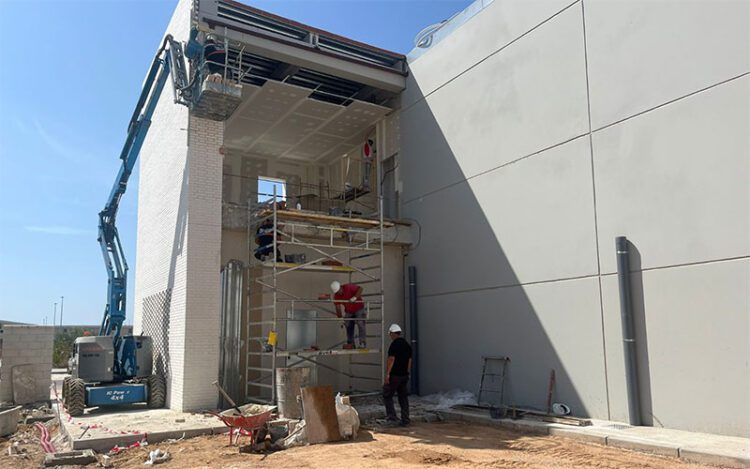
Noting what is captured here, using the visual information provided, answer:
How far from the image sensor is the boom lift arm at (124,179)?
42.4 ft

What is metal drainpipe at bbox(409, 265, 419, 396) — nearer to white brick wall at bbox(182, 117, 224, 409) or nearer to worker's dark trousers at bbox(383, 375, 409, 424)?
worker's dark trousers at bbox(383, 375, 409, 424)

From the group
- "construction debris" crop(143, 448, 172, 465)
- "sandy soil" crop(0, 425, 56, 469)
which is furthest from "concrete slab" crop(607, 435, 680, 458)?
"sandy soil" crop(0, 425, 56, 469)

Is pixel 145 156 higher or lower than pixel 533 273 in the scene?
higher

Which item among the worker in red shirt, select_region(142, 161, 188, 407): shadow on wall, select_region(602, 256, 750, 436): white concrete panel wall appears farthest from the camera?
the worker in red shirt

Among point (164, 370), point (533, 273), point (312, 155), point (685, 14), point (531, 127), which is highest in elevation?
point (312, 155)

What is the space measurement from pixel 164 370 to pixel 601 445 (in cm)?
860

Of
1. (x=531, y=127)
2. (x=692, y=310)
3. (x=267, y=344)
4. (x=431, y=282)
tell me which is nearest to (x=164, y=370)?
(x=267, y=344)

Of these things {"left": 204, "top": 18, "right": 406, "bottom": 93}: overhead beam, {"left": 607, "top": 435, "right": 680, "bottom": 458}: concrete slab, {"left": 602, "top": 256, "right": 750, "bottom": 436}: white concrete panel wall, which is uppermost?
{"left": 204, "top": 18, "right": 406, "bottom": 93}: overhead beam

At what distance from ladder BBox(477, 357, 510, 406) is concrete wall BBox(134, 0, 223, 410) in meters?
5.32

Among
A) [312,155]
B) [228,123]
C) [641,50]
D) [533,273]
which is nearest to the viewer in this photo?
[641,50]

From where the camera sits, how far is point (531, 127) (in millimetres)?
11297

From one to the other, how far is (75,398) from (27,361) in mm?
3672

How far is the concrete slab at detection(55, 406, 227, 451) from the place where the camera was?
27.7 feet

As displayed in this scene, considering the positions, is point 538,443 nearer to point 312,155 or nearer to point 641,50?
point 641,50
